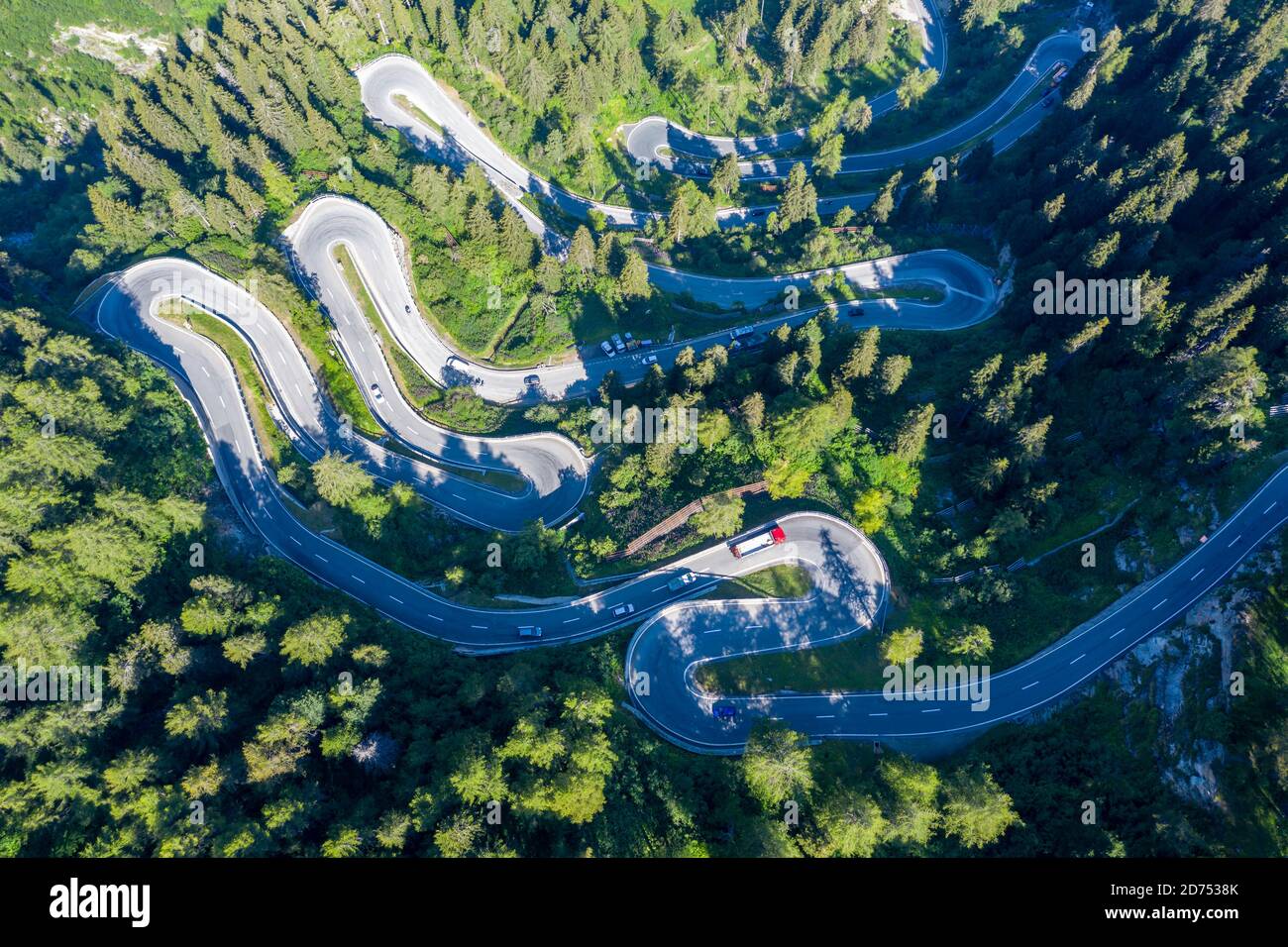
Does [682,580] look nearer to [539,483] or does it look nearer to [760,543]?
[760,543]

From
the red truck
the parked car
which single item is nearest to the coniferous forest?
the red truck

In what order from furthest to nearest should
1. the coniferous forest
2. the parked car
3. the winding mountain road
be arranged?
the parked car, the winding mountain road, the coniferous forest

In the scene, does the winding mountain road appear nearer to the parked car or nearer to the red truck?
the parked car

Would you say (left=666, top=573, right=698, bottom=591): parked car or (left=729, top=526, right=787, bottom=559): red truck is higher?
(left=729, top=526, right=787, bottom=559): red truck

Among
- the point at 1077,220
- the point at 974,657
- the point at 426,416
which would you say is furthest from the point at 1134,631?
the point at 426,416

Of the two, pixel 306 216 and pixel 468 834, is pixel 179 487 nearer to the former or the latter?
pixel 306 216

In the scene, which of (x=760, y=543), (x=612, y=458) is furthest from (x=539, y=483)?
(x=760, y=543)
